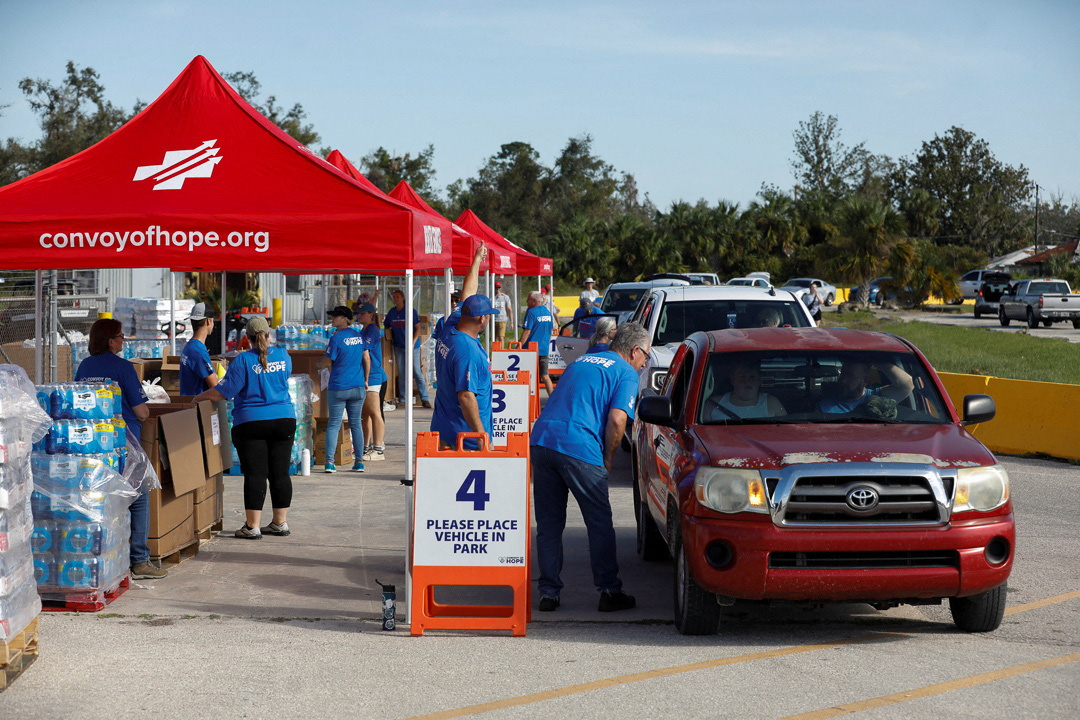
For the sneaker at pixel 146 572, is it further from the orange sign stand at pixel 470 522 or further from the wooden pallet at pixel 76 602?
the orange sign stand at pixel 470 522

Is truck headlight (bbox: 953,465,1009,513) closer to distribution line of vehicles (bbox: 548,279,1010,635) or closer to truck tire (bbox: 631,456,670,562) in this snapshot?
distribution line of vehicles (bbox: 548,279,1010,635)

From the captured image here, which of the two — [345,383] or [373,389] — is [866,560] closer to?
[345,383]

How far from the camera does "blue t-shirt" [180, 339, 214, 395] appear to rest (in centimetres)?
1034

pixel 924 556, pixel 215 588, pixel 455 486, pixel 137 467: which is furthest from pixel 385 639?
pixel 924 556

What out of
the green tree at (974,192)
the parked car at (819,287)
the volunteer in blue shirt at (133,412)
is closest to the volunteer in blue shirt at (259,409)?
the volunteer in blue shirt at (133,412)

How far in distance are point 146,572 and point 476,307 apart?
119 inches

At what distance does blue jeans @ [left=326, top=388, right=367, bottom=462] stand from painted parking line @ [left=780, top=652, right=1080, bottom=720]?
8170 mm

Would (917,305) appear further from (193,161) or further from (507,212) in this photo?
(193,161)

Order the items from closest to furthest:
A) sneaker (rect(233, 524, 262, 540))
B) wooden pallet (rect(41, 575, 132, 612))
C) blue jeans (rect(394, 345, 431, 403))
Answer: wooden pallet (rect(41, 575, 132, 612))
sneaker (rect(233, 524, 262, 540))
blue jeans (rect(394, 345, 431, 403))

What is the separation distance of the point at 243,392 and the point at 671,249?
53.0 m

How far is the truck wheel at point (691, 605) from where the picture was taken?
6375 mm

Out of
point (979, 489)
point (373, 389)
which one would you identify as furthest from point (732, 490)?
point (373, 389)

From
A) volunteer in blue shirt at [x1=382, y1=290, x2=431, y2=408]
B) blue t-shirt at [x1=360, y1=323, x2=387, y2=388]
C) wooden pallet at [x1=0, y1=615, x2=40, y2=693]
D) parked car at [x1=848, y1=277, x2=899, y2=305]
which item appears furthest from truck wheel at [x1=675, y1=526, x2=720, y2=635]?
parked car at [x1=848, y1=277, x2=899, y2=305]

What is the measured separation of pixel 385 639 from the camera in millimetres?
6598
